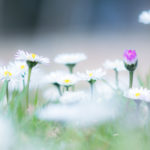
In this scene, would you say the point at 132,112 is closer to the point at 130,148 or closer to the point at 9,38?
the point at 130,148

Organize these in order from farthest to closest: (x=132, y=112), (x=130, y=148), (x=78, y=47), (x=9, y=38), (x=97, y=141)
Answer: (x=9, y=38), (x=78, y=47), (x=132, y=112), (x=97, y=141), (x=130, y=148)

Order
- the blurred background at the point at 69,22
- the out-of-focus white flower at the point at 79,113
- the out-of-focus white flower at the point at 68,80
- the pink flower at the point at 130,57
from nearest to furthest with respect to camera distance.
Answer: the out-of-focus white flower at the point at 79,113 → the pink flower at the point at 130,57 → the out-of-focus white flower at the point at 68,80 → the blurred background at the point at 69,22

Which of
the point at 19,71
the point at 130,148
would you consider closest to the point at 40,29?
the point at 19,71

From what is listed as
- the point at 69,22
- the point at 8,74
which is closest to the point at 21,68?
the point at 8,74

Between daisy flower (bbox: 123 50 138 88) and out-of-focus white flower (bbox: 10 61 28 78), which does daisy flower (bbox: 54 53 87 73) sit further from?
daisy flower (bbox: 123 50 138 88)

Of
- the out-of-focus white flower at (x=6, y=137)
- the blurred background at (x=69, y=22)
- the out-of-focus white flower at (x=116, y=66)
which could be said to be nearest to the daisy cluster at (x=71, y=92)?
the out-of-focus white flower at (x=116, y=66)

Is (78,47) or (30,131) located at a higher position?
(78,47)

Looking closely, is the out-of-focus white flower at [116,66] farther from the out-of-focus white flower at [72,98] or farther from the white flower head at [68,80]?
the out-of-focus white flower at [72,98]
